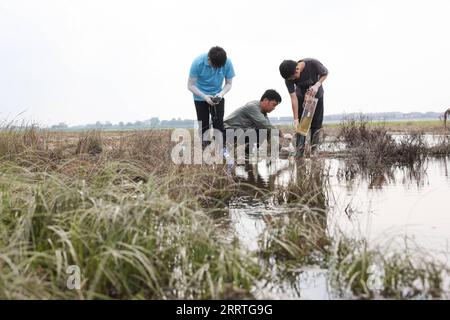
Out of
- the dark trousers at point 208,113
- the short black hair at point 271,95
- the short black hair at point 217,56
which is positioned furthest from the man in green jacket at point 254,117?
the short black hair at point 217,56

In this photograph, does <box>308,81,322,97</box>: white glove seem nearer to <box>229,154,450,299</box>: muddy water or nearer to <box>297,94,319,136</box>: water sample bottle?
<box>297,94,319,136</box>: water sample bottle

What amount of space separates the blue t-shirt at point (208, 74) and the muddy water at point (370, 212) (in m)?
1.28

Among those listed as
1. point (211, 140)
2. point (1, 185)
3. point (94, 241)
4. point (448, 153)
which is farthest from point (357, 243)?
point (448, 153)

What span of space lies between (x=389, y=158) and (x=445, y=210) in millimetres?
4569

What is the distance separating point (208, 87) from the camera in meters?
6.93

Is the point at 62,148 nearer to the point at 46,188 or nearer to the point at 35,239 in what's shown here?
the point at 46,188

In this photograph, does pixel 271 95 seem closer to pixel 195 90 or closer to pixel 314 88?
pixel 314 88

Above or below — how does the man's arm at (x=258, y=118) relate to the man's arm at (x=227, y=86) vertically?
below

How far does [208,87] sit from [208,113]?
37 centimetres

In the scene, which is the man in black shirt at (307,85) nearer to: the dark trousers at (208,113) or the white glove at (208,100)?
the dark trousers at (208,113)

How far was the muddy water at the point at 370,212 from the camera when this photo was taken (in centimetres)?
288

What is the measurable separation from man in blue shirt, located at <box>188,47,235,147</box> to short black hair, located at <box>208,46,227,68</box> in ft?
0.19

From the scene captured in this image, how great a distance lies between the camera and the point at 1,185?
3873 millimetres
